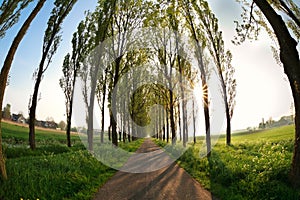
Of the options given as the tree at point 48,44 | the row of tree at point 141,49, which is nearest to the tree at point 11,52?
the row of tree at point 141,49

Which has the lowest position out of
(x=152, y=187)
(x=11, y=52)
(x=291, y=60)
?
(x=152, y=187)

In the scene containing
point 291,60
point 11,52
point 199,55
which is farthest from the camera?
point 199,55

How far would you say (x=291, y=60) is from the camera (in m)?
7.38

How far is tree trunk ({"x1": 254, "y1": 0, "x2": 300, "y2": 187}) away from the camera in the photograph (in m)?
7.15

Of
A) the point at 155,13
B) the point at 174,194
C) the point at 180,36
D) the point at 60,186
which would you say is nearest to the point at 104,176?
the point at 60,186

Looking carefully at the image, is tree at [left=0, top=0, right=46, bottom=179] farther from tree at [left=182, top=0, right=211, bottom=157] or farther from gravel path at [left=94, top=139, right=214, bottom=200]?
tree at [left=182, top=0, right=211, bottom=157]

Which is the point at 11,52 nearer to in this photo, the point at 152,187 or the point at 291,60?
the point at 152,187

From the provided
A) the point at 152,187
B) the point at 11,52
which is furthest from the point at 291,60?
the point at 11,52

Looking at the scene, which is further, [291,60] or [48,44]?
[48,44]

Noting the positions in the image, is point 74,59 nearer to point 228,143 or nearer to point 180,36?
point 180,36

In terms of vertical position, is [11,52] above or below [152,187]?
above

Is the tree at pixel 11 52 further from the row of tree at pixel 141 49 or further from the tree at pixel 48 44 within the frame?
the tree at pixel 48 44

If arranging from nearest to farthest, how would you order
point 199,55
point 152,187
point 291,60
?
point 291,60
point 152,187
point 199,55

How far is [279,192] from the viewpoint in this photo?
648cm
